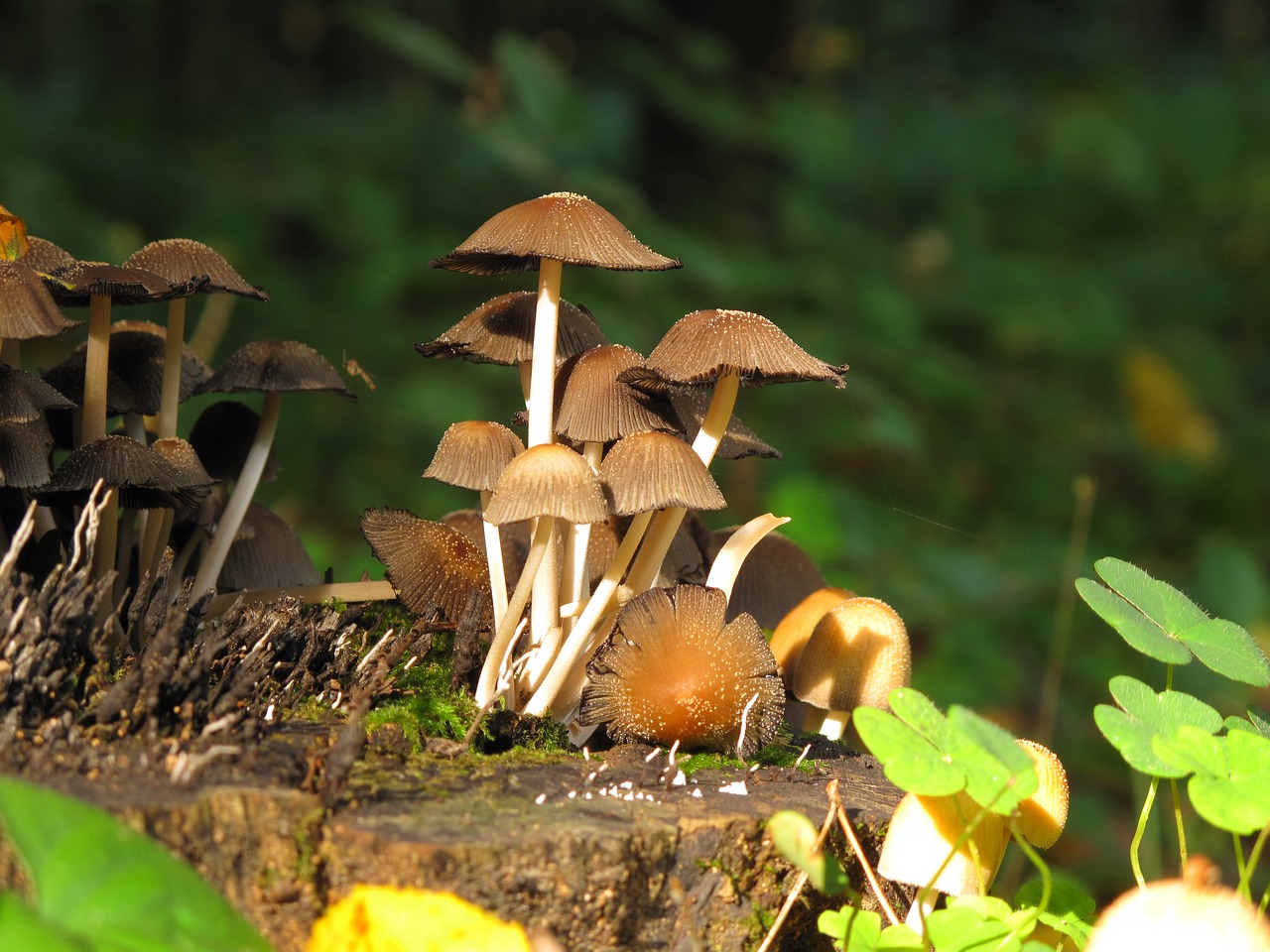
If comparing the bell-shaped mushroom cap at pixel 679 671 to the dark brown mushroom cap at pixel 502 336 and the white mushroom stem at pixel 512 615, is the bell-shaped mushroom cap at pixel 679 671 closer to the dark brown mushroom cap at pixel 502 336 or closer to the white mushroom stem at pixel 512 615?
the white mushroom stem at pixel 512 615

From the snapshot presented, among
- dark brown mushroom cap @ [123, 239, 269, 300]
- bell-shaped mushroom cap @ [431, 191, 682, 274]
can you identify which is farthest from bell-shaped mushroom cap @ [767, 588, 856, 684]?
dark brown mushroom cap @ [123, 239, 269, 300]

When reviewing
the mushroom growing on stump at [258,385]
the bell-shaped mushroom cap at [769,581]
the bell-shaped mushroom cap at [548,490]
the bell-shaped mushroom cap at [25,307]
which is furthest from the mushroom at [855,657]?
the bell-shaped mushroom cap at [25,307]

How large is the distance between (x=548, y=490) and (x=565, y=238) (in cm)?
40

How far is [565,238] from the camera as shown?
1758mm

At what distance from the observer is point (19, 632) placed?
5.08ft

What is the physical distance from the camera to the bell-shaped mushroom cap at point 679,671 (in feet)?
6.11

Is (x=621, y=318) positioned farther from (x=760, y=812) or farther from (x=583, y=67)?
(x=583, y=67)

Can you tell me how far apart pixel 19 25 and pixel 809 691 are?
15209 millimetres

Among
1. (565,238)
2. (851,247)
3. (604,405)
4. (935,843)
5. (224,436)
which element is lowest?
(935,843)

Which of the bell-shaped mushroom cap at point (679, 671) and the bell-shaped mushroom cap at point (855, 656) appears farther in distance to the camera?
the bell-shaped mushroom cap at point (855, 656)

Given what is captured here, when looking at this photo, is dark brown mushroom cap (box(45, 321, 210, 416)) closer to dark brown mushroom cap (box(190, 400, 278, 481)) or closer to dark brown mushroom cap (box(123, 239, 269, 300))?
dark brown mushroom cap (box(190, 400, 278, 481))

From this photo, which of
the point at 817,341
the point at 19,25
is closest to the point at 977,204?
the point at 817,341

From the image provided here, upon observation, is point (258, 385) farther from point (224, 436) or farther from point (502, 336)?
point (502, 336)

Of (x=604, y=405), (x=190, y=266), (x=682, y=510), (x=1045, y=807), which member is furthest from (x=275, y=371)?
(x=1045, y=807)
